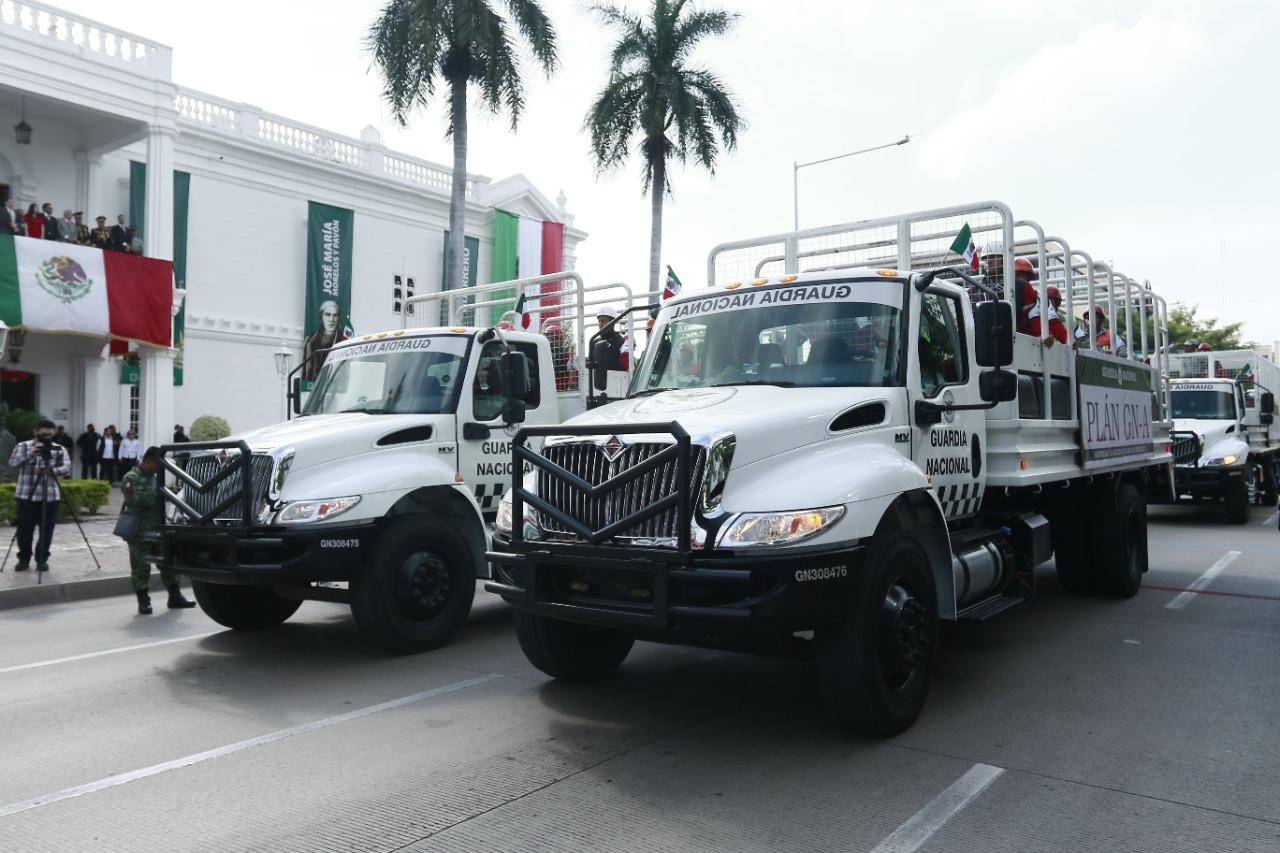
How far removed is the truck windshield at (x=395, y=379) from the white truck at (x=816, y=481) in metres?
2.14

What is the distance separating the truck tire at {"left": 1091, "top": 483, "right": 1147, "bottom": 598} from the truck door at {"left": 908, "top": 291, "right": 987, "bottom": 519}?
2.82m

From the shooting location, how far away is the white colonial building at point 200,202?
71.8ft

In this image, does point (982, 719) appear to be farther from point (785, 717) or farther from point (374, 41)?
point (374, 41)

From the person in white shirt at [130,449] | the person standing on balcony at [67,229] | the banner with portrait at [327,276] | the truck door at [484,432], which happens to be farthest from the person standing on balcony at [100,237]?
the truck door at [484,432]

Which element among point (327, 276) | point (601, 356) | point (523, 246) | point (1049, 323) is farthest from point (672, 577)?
point (523, 246)

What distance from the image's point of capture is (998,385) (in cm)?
588

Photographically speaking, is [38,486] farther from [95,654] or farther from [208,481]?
[208,481]

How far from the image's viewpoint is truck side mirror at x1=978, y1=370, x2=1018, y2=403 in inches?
232

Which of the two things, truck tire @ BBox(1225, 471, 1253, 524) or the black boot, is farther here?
truck tire @ BBox(1225, 471, 1253, 524)

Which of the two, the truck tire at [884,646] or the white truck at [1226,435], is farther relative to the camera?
the white truck at [1226,435]

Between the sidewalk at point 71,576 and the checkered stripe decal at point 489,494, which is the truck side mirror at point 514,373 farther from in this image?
the sidewalk at point 71,576

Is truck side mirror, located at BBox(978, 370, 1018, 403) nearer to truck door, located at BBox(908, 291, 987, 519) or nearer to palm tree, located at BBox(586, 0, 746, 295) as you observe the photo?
truck door, located at BBox(908, 291, 987, 519)

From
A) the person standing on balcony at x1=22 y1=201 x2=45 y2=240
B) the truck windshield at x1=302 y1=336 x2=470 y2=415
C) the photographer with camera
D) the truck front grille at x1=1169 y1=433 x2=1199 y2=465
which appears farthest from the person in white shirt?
the truck front grille at x1=1169 y1=433 x2=1199 y2=465

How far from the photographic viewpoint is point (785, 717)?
5348mm
